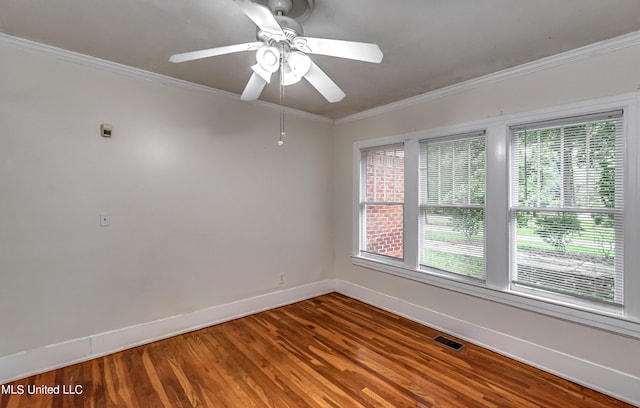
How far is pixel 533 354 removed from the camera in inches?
96.3

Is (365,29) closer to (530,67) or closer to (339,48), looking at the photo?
(339,48)

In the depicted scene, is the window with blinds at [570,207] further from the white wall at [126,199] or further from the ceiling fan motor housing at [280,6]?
the white wall at [126,199]

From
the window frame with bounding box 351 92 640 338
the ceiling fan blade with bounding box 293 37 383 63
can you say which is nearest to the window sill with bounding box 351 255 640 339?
the window frame with bounding box 351 92 640 338

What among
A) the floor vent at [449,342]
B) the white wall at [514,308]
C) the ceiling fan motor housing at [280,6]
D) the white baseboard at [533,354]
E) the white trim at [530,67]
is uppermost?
the white trim at [530,67]

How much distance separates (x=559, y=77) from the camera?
2336 mm

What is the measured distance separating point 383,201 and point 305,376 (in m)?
2.25

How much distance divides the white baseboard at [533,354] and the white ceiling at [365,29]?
2374mm

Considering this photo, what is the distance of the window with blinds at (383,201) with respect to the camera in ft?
11.9

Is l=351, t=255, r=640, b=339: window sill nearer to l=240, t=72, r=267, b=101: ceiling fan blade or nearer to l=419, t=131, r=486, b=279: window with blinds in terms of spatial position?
l=419, t=131, r=486, b=279: window with blinds

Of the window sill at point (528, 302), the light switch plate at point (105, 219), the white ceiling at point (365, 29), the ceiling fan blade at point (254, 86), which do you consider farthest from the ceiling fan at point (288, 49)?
the window sill at point (528, 302)

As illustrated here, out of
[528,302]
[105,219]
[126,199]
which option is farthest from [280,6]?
[528,302]

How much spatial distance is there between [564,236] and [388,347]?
5.77 ft

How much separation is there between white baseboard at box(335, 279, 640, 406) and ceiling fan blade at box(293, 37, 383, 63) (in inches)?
103

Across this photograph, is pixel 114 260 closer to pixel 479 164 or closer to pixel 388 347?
pixel 388 347
